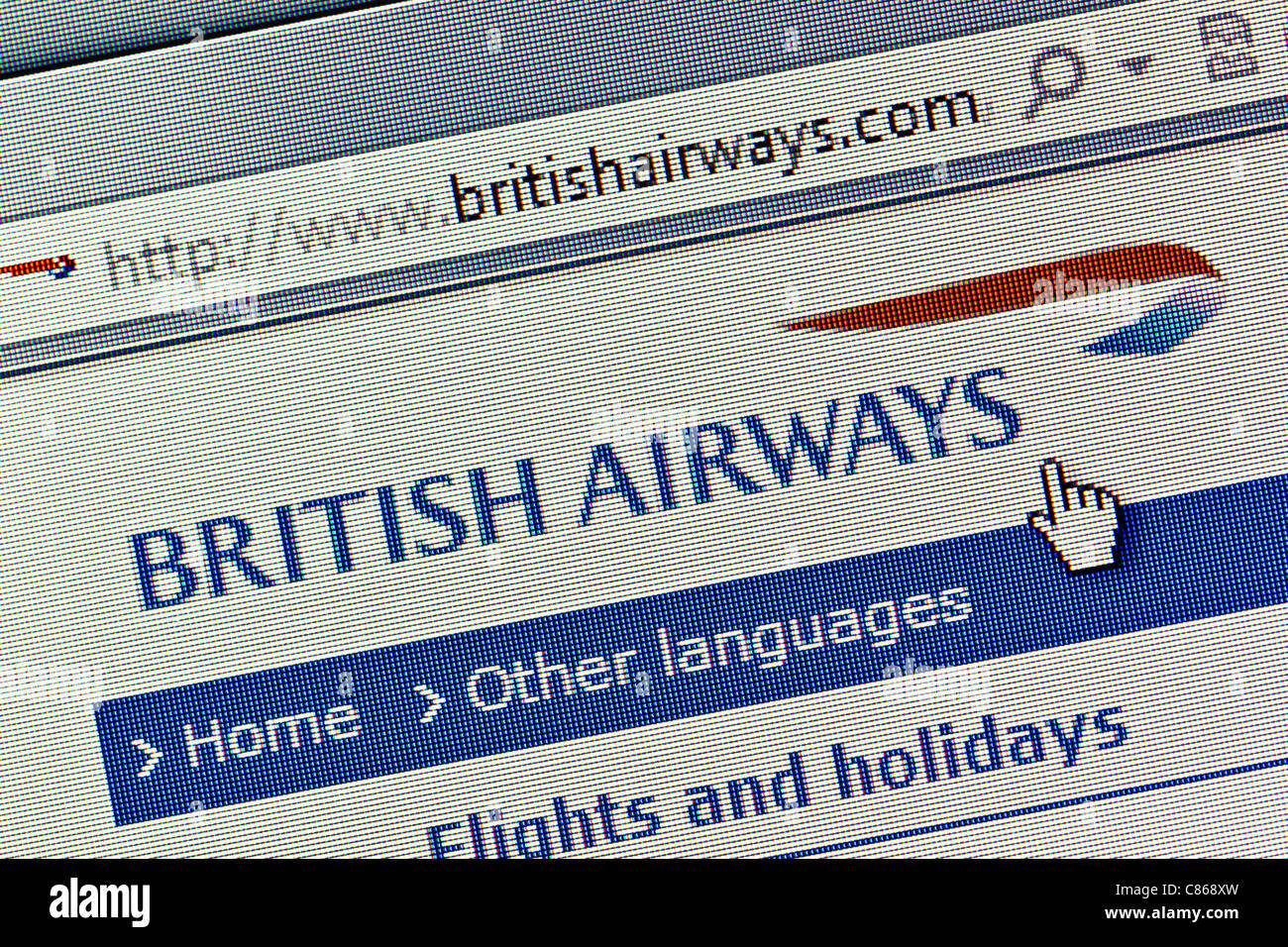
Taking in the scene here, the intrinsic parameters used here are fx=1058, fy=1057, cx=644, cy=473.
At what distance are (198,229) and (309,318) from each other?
145 mm

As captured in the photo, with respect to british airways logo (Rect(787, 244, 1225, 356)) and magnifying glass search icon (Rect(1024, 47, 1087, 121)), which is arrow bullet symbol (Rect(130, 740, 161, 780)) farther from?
magnifying glass search icon (Rect(1024, 47, 1087, 121))

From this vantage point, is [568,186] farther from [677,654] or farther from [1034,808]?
[1034,808]

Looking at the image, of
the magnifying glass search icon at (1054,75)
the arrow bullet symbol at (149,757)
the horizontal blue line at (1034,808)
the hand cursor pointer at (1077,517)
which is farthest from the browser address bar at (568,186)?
the horizontal blue line at (1034,808)

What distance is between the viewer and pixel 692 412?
1072 mm

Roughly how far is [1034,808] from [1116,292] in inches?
21.2

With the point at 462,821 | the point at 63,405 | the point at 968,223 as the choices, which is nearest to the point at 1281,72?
the point at 968,223

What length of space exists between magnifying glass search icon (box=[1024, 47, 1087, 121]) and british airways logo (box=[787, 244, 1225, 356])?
0.53 ft

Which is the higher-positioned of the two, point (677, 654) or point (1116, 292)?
point (1116, 292)

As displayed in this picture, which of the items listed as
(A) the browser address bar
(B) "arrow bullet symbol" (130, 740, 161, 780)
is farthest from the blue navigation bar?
(A) the browser address bar

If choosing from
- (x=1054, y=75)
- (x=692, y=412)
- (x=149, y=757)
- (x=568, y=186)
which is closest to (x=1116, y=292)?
(x=1054, y=75)

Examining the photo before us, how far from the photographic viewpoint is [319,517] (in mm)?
1075

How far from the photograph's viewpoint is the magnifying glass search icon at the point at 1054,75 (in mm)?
1062

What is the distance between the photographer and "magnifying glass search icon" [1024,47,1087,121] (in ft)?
3.48

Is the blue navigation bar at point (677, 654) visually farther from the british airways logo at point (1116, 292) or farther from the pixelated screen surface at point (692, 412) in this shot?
the british airways logo at point (1116, 292)
